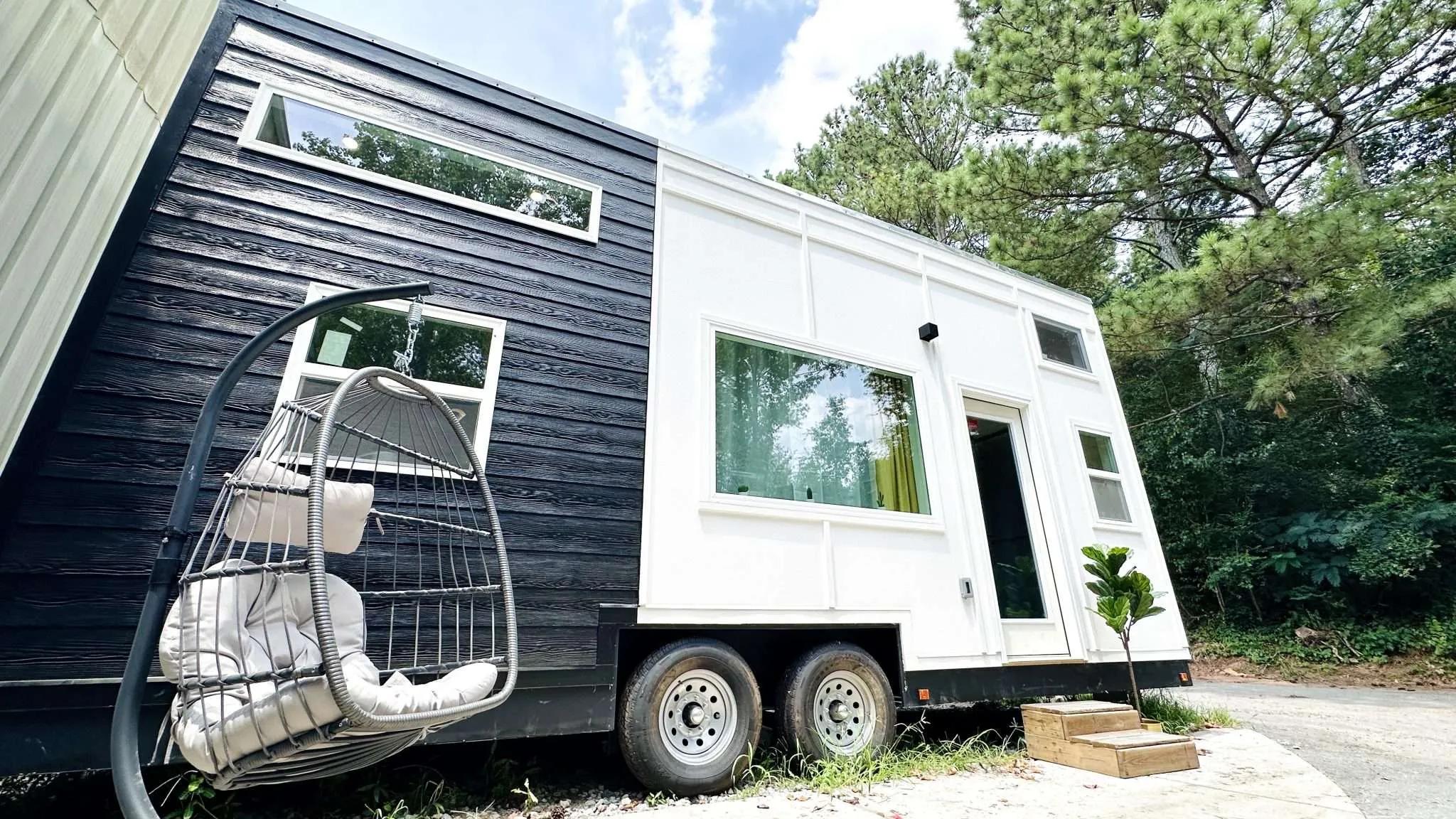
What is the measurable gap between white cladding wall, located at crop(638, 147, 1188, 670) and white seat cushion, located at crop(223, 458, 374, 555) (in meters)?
1.44

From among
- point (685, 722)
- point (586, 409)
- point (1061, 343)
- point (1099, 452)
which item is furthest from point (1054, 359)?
point (685, 722)

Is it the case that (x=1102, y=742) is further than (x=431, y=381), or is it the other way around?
(x=1102, y=742)

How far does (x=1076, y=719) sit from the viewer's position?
11.2 ft

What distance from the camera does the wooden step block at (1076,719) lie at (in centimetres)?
340

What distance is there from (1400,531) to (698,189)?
9916 millimetres

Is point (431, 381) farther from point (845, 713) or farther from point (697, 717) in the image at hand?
point (845, 713)

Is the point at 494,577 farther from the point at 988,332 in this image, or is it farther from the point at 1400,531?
the point at 1400,531

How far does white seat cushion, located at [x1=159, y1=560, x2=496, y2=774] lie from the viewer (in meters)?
1.32

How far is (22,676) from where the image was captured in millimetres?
2000

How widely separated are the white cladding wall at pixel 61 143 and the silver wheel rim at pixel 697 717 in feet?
8.82

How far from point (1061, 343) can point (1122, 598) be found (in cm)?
255

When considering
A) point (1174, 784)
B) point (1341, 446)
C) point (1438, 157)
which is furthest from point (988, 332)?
point (1438, 157)

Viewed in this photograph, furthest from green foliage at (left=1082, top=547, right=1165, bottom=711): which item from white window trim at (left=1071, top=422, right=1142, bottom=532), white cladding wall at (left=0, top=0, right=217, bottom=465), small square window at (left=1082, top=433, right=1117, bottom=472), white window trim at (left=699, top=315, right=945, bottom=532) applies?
white cladding wall at (left=0, top=0, right=217, bottom=465)

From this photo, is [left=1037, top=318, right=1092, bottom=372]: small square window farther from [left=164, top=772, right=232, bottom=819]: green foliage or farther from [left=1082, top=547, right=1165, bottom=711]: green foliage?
[left=164, top=772, right=232, bottom=819]: green foliage
